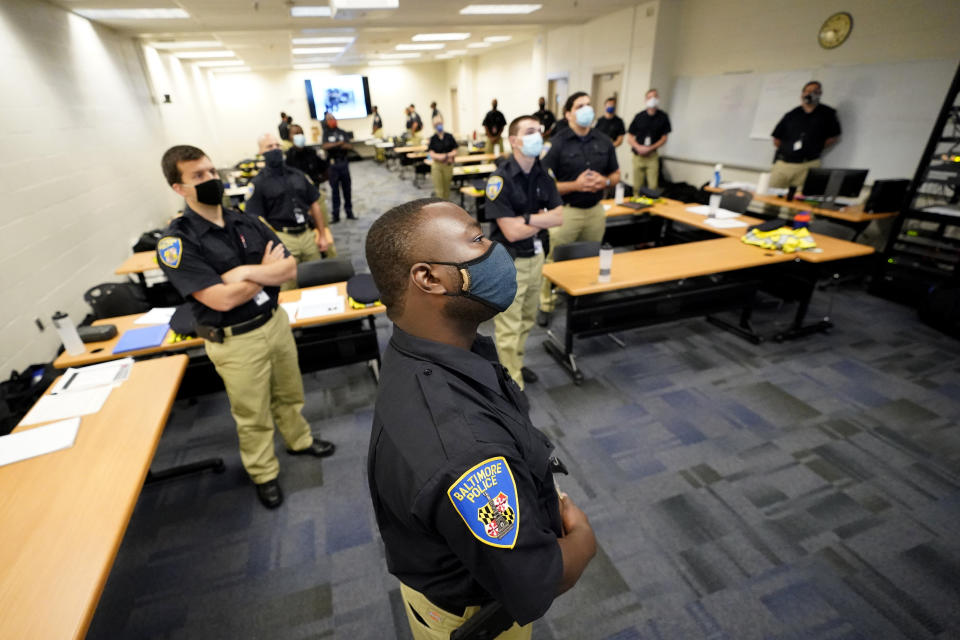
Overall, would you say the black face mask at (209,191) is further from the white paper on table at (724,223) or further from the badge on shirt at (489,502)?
the white paper on table at (724,223)

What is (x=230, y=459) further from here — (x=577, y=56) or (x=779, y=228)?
(x=577, y=56)

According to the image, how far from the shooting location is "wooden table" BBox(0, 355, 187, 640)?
107 centimetres

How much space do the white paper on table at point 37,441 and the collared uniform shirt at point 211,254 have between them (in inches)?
23.5

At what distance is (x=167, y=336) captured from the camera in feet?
8.23

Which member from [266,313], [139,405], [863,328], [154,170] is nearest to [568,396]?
[266,313]

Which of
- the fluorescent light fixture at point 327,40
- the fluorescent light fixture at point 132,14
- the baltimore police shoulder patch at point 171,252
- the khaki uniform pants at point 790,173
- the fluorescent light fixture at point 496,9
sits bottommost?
the khaki uniform pants at point 790,173

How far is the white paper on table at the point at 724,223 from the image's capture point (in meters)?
3.91

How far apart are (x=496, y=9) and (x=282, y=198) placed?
16.6 feet

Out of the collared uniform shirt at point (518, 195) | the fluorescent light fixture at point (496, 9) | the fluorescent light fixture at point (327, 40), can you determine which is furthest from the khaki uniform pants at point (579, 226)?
the fluorescent light fixture at point (327, 40)

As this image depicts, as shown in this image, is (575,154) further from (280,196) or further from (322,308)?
(280,196)

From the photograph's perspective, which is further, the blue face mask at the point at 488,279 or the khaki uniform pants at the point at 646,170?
the khaki uniform pants at the point at 646,170

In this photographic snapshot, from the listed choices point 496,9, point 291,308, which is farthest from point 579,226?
point 496,9

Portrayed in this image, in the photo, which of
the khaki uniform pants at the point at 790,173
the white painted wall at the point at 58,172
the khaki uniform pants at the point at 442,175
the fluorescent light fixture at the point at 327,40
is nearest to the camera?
the white painted wall at the point at 58,172

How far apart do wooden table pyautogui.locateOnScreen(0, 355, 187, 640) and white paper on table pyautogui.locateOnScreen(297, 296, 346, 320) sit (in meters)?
0.92
